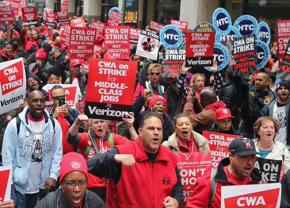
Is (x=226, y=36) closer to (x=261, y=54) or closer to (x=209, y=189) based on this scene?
(x=261, y=54)

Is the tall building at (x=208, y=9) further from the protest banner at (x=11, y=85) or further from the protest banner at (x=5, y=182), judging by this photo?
the protest banner at (x=5, y=182)

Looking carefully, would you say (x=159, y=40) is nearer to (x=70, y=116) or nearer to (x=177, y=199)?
(x=70, y=116)

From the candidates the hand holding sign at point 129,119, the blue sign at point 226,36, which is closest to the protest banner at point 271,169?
the hand holding sign at point 129,119

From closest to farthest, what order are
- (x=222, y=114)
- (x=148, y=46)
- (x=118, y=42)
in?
(x=222, y=114) < (x=118, y=42) < (x=148, y=46)

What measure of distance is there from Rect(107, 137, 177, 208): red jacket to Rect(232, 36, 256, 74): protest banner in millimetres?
5503

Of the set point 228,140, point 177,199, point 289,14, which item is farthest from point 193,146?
point 289,14

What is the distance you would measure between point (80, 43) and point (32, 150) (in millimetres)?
6134

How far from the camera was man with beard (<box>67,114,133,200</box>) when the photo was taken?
17.7 feet

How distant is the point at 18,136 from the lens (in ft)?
18.1

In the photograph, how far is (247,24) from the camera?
11961mm

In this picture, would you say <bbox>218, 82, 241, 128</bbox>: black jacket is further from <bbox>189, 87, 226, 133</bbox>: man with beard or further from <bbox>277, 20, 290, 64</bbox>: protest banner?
<bbox>189, 87, 226, 133</bbox>: man with beard

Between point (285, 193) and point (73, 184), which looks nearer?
point (73, 184)

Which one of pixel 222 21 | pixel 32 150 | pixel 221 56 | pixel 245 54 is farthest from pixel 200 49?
pixel 32 150

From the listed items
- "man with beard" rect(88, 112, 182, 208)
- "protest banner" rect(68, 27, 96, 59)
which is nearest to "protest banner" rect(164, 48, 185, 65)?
"protest banner" rect(68, 27, 96, 59)
